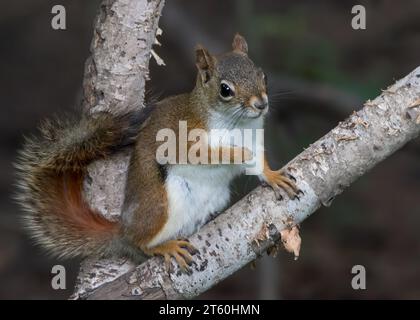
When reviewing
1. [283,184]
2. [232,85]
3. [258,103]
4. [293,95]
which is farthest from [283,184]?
[293,95]

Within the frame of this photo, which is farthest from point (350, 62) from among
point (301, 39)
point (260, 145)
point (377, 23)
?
point (260, 145)

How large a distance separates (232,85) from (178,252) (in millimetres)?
579

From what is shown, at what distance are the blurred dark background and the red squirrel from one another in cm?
81

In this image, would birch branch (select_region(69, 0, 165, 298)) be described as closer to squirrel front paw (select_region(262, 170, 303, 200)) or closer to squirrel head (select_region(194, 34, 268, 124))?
squirrel head (select_region(194, 34, 268, 124))

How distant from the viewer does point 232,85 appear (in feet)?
9.02

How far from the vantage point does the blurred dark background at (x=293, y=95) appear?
4.59 metres

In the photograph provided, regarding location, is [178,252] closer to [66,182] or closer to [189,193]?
[189,193]

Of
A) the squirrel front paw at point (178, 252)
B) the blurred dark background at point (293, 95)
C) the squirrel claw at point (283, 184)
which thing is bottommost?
the squirrel front paw at point (178, 252)

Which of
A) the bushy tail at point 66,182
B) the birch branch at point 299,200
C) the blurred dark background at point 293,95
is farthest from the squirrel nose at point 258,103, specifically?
the blurred dark background at point 293,95

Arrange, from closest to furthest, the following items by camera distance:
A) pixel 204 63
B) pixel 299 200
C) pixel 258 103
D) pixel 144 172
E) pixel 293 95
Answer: pixel 299 200 < pixel 258 103 < pixel 144 172 < pixel 204 63 < pixel 293 95

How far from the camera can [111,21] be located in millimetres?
2762

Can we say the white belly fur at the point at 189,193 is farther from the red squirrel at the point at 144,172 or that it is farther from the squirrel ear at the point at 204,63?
the squirrel ear at the point at 204,63

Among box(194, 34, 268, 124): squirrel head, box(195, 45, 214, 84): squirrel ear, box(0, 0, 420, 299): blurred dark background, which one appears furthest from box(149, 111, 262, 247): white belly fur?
box(0, 0, 420, 299): blurred dark background

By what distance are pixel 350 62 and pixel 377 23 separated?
1.49 feet
